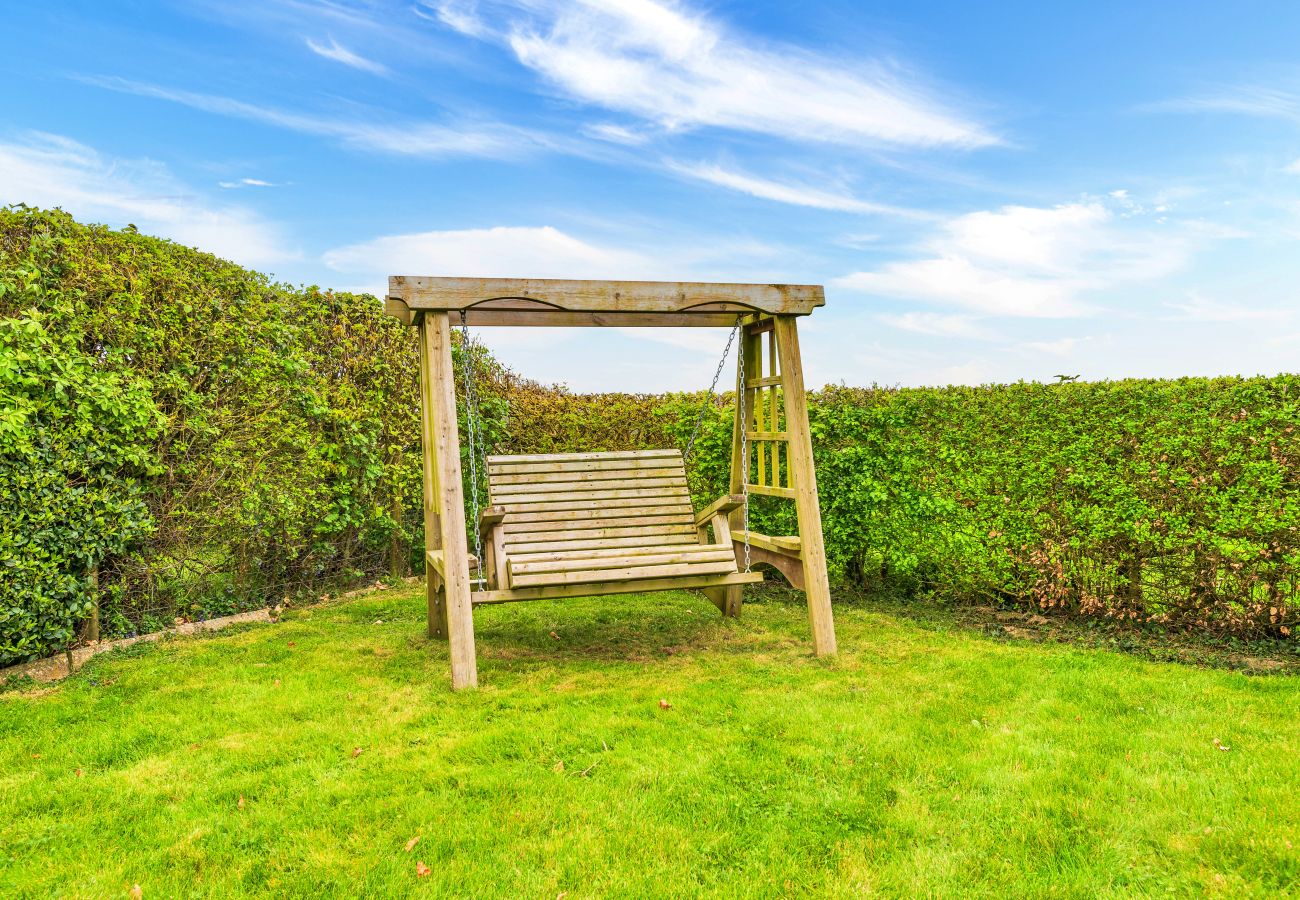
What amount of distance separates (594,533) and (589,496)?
1.03 ft

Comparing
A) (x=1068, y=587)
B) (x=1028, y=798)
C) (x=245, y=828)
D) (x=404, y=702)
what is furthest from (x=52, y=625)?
(x=1068, y=587)

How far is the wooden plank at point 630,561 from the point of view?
4.95 metres

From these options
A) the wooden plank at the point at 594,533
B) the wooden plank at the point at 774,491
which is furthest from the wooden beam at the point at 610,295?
the wooden plank at the point at 594,533

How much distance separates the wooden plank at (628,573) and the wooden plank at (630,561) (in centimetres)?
2

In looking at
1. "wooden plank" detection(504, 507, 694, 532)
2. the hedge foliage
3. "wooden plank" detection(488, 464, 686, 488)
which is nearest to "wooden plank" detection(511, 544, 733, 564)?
"wooden plank" detection(504, 507, 694, 532)

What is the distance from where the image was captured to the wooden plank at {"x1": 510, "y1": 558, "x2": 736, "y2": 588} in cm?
490

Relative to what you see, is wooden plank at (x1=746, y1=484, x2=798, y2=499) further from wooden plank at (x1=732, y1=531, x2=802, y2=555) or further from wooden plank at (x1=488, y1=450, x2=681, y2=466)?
wooden plank at (x1=488, y1=450, x2=681, y2=466)

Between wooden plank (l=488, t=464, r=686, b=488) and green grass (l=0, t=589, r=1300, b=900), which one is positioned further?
wooden plank (l=488, t=464, r=686, b=488)

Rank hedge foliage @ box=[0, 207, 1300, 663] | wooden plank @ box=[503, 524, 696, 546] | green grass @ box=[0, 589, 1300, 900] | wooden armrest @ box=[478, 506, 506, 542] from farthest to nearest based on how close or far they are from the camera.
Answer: wooden plank @ box=[503, 524, 696, 546]
hedge foliage @ box=[0, 207, 1300, 663]
wooden armrest @ box=[478, 506, 506, 542]
green grass @ box=[0, 589, 1300, 900]

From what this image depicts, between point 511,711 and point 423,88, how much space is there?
226 inches

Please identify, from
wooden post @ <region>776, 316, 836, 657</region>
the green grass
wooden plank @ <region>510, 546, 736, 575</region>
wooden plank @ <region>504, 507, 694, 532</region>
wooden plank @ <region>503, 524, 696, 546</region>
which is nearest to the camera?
the green grass

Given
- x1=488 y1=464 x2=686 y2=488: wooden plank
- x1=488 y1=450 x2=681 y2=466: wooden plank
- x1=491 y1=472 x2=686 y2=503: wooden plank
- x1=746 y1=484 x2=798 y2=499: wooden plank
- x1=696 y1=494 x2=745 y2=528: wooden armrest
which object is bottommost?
x1=696 y1=494 x2=745 y2=528: wooden armrest

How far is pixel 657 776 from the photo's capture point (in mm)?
3469

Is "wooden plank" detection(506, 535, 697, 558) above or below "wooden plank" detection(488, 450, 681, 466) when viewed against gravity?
below
